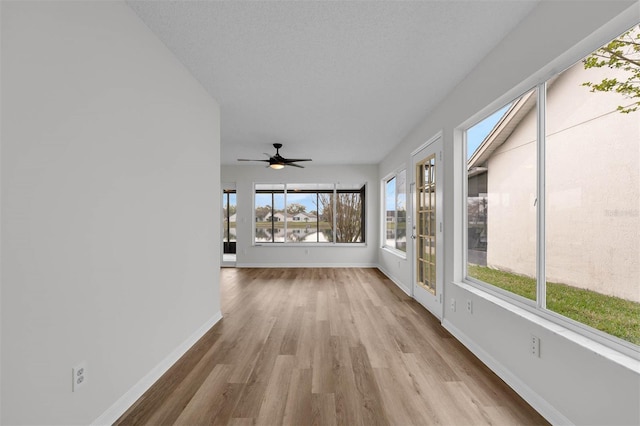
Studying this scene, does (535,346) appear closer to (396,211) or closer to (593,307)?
(593,307)

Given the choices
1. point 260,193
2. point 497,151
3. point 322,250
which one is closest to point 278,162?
point 260,193

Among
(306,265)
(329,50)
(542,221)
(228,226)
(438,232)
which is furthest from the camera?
(228,226)

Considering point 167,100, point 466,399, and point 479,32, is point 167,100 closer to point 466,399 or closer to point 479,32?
point 479,32

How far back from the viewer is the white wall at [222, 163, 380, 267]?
25.1ft

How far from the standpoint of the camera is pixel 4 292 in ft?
4.00

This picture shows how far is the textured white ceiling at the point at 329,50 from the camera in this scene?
2.02 metres

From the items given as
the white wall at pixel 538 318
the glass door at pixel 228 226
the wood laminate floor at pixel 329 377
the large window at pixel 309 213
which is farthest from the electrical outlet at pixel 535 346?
the glass door at pixel 228 226

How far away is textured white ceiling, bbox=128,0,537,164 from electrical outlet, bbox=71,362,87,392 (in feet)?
7.27

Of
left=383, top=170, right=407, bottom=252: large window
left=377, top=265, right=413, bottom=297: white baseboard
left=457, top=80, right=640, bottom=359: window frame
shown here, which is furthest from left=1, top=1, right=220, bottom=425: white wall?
left=383, top=170, right=407, bottom=252: large window

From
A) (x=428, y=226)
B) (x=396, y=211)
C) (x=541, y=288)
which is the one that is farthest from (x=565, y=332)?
(x=396, y=211)

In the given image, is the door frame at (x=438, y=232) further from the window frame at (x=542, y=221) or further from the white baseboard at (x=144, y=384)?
the white baseboard at (x=144, y=384)

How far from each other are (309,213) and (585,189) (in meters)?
6.34

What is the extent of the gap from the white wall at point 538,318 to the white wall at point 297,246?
437 cm

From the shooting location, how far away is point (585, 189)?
69.6 inches
